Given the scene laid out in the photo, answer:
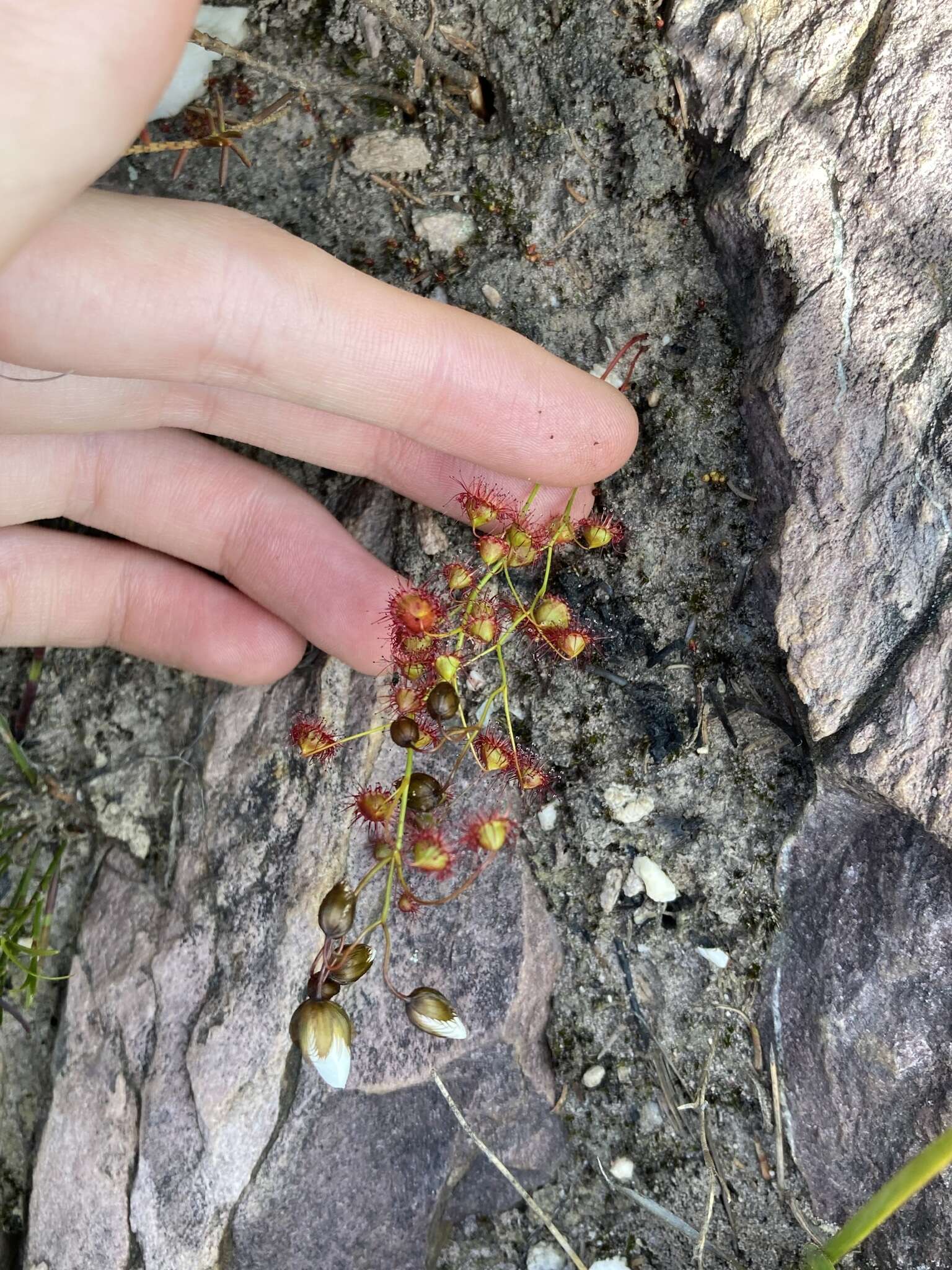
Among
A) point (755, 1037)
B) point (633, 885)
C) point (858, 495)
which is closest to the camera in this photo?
point (858, 495)

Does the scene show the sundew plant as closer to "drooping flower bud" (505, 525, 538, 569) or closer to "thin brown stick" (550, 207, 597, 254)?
"drooping flower bud" (505, 525, 538, 569)

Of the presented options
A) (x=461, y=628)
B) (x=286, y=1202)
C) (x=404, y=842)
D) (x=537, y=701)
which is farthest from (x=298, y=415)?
(x=286, y=1202)


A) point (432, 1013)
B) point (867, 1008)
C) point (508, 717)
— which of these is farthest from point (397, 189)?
point (867, 1008)

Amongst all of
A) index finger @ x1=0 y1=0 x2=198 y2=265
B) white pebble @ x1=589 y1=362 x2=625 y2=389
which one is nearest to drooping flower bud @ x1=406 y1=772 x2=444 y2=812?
white pebble @ x1=589 y1=362 x2=625 y2=389

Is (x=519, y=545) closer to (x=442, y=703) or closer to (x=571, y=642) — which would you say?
(x=571, y=642)

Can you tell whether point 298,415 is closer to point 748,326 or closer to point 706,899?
point 748,326

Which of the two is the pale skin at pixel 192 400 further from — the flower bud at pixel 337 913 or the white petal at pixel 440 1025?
the white petal at pixel 440 1025

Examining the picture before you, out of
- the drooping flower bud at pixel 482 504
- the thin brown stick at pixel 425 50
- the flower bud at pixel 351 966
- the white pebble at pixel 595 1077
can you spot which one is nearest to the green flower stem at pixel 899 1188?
the white pebble at pixel 595 1077
